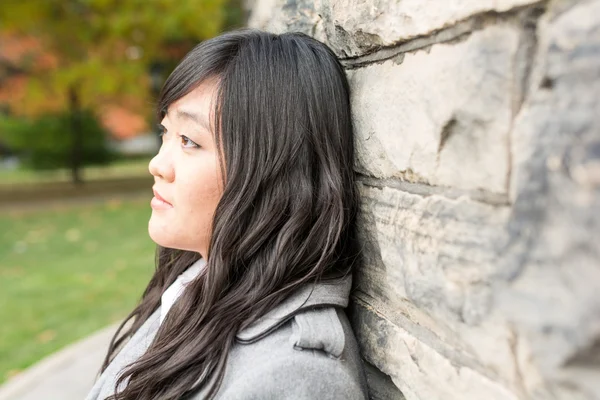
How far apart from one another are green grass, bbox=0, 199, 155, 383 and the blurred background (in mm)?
13

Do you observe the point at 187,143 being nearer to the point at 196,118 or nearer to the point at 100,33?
the point at 196,118

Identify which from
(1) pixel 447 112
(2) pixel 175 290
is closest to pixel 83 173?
(2) pixel 175 290

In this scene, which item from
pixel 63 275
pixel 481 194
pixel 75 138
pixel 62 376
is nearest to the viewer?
pixel 481 194

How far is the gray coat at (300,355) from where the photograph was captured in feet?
4.13

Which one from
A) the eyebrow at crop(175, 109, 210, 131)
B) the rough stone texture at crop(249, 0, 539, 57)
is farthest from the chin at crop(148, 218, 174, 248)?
the rough stone texture at crop(249, 0, 539, 57)

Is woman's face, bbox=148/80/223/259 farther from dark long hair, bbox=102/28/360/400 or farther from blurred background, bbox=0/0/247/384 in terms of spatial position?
blurred background, bbox=0/0/247/384

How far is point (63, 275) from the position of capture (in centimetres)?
651

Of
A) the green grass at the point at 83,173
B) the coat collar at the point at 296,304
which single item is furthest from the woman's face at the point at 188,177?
the green grass at the point at 83,173

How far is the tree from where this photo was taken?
32.4 feet

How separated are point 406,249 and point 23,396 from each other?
10.8 ft

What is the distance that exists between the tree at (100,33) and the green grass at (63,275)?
7.53ft

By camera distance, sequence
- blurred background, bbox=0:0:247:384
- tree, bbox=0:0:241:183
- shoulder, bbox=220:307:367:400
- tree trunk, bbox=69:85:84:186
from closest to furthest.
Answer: shoulder, bbox=220:307:367:400 < blurred background, bbox=0:0:247:384 < tree, bbox=0:0:241:183 < tree trunk, bbox=69:85:84:186

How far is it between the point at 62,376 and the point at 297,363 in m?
3.23

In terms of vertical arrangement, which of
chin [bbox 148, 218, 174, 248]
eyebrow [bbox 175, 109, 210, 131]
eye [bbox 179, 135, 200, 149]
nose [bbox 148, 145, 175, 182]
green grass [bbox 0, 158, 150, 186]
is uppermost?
eyebrow [bbox 175, 109, 210, 131]
